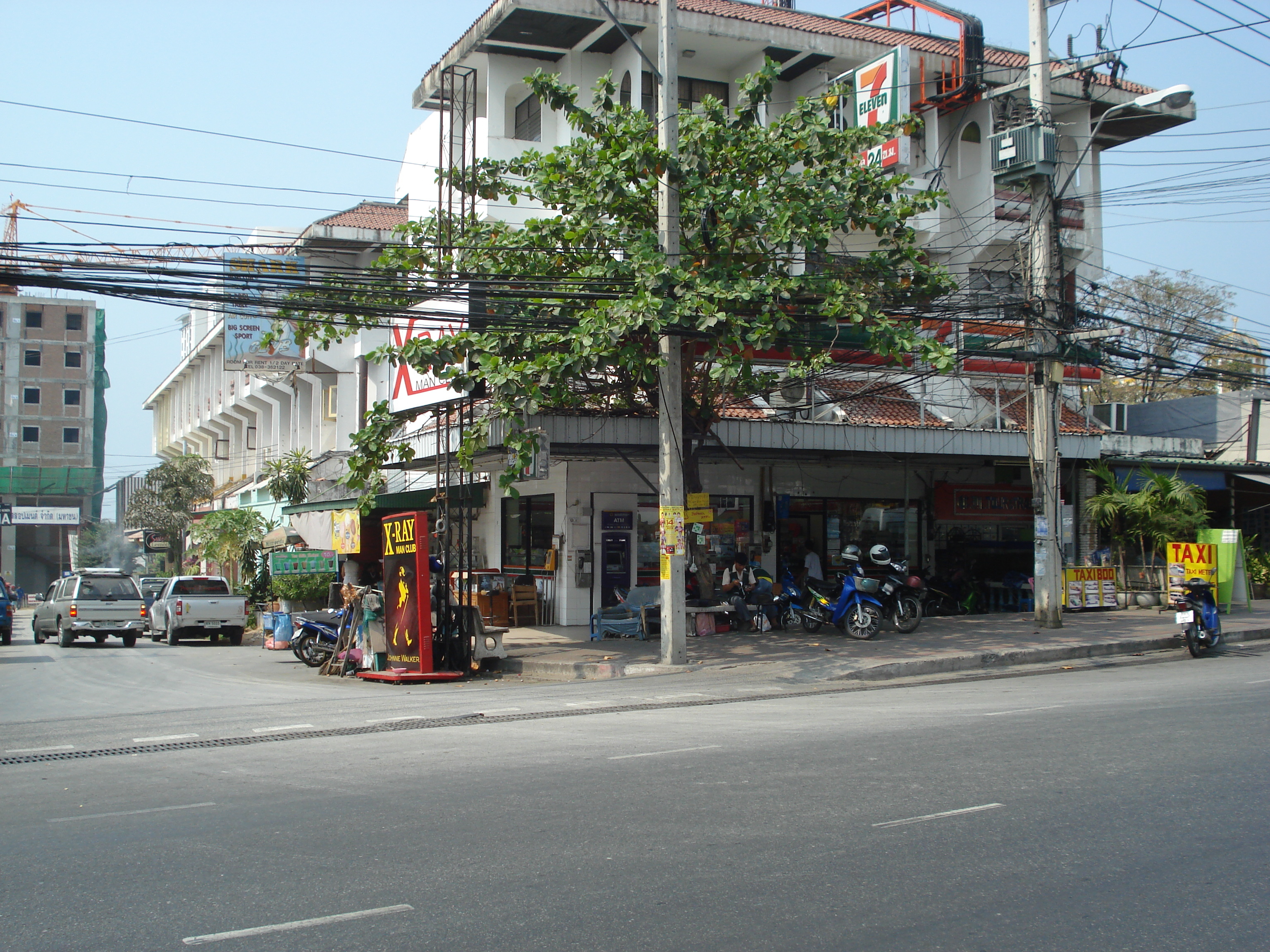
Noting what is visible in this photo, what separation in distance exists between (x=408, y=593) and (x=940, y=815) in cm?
1154

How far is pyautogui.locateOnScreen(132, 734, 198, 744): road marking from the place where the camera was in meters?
10.4

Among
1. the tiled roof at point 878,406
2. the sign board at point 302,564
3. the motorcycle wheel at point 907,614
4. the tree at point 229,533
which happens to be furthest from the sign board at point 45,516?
the motorcycle wheel at point 907,614

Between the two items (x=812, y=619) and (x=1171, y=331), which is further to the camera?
(x=1171, y=331)

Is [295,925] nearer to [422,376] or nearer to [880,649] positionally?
[880,649]

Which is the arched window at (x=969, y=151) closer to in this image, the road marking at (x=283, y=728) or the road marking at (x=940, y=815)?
the road marking at (x=283, y=728)

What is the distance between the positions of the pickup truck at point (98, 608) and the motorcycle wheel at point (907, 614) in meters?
18.8

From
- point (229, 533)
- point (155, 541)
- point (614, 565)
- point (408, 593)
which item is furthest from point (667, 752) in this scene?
point (155, 541)

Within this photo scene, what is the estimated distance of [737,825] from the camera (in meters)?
6.34

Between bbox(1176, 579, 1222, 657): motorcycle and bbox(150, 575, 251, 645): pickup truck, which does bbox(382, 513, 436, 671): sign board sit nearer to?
Result: bbox(1176, 579, 1222, 657): motorcycle

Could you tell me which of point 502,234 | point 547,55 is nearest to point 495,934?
point 502,234

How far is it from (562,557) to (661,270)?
8587mm

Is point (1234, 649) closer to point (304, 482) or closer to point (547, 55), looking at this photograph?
point (547, 55)

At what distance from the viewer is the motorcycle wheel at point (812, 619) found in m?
19.3

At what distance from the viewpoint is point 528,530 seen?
2388cm
